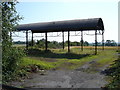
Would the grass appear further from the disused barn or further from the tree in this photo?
the disused barn

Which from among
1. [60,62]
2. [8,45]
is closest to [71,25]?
[60,62]

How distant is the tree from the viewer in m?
9.23

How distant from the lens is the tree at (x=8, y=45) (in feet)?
30.3

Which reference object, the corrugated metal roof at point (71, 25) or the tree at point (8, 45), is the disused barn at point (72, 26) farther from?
the tree at point (8, 45)

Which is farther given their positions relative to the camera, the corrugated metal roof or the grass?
the corrugated metal roof

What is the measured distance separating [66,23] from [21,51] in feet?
46.8

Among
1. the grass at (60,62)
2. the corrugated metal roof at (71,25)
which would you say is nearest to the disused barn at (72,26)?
the corrugated metal roof at (71,25)

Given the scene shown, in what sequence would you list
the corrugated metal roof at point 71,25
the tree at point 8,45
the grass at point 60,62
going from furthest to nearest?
1. the corrugated metal roof at point 71,25
2. the grass at point 60,62
3. the tree at point 8,45

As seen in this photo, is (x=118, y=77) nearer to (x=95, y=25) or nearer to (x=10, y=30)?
(x=10, y=30)

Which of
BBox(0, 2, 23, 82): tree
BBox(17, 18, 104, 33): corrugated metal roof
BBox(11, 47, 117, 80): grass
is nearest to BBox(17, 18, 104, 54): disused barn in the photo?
BBox(17, 18, 104, 33): corrugated metal roof

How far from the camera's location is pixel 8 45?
30.8 feet

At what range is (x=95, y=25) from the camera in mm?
20984

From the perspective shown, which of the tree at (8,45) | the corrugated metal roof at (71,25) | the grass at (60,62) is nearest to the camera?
the tree at (8,45)

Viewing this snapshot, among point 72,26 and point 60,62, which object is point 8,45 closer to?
point 60,62
